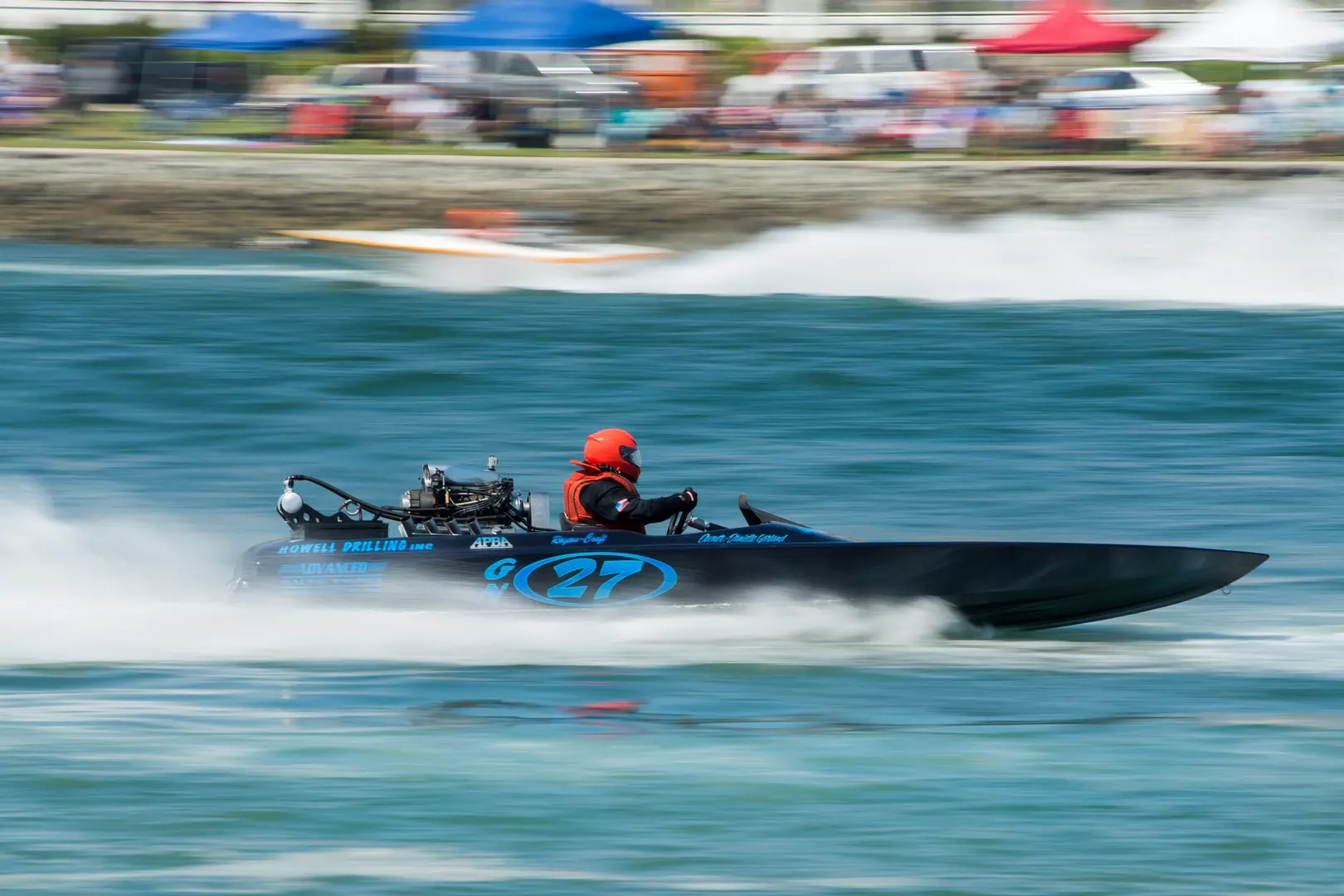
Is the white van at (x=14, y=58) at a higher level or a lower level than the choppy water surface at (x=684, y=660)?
higher

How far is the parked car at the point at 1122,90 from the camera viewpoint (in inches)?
971

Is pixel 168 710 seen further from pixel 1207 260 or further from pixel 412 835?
pixel 1207 260

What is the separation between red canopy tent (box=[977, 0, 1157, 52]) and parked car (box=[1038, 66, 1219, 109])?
0.35m

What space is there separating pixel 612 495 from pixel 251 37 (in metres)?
20.4

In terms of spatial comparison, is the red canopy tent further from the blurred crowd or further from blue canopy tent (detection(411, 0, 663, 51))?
blue canopy tent (detection(411, 0, 663, 51))

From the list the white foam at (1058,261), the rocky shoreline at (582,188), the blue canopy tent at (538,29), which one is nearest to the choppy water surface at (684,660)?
the white foam at (1058,261)

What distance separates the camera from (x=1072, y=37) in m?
25.7

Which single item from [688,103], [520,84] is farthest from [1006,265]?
[520,84]

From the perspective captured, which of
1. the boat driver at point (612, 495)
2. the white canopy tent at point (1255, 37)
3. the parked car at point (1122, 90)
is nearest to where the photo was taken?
the boat driver at point (612, 495)

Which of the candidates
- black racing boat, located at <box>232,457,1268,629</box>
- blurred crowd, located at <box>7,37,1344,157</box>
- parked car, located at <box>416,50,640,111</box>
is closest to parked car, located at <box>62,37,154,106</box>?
blurred crowd, located at <box>7,37,1344,157</box>

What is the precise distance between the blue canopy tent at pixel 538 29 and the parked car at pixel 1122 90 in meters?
5.40

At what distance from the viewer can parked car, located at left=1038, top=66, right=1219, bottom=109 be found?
24.7m

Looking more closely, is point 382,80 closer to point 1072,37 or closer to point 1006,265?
point 1006,265

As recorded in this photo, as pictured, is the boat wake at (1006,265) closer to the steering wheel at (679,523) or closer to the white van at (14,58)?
the white van at (14,58)
